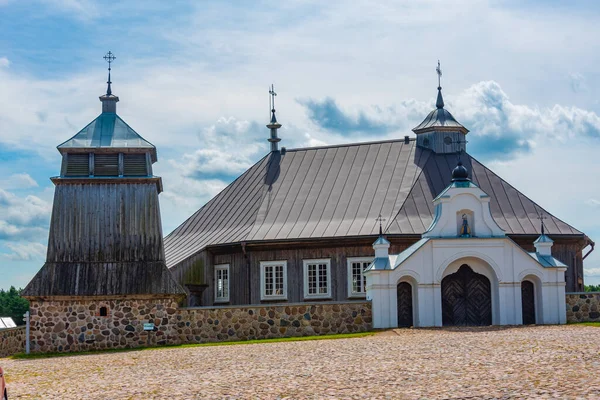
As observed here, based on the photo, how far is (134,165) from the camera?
31.3m

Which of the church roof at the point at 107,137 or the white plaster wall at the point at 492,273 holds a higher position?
the church roof at the point at 107,137

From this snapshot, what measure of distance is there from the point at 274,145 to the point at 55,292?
51.4 ft

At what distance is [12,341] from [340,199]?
45.0ft

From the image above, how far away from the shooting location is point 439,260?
29719 millimetres

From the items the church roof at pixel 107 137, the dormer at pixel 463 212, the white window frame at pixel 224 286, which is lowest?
the white window frame at pixel 224 286

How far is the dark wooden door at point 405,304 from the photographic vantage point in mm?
30219

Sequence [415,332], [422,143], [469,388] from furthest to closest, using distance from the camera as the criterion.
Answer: [422,143], [415,332], [469,388]

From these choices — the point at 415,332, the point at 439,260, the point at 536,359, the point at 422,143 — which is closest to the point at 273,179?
the point at 422,143

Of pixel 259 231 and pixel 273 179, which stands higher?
pixel 273 179

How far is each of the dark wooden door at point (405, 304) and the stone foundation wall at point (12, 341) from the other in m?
12.3

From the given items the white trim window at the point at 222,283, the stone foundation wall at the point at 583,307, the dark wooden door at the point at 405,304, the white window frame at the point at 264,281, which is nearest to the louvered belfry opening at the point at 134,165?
the white window frame at the point at 264,281

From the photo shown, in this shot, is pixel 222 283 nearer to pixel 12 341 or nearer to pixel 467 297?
pixel 12 341

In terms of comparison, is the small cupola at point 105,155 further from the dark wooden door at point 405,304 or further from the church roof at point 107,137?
the dark wooden door at point 405,304

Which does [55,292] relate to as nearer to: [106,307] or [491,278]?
[106,307]
